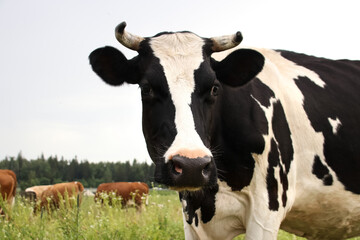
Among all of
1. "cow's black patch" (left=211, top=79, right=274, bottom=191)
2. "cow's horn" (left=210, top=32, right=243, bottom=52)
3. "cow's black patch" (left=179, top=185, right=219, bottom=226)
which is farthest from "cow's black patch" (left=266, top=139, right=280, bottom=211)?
"cow's horn" (left=210, top=32, right=243, bottom=52)

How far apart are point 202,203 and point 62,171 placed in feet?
227

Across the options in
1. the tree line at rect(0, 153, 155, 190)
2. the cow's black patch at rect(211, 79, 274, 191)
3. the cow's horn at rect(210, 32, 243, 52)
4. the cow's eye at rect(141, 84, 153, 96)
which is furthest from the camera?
the tree line at rect(0, 153, 155, 190)

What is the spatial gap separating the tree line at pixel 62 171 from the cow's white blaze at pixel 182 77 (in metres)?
60.8

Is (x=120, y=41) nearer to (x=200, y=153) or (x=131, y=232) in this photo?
(x=200, y=153)

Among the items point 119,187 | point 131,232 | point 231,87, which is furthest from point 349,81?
point 119,187

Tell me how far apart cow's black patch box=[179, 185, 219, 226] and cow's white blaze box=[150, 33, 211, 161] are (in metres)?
1.06

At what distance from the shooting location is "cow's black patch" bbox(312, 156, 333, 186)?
428 centimetres

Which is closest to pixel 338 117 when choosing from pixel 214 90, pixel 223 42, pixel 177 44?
pixel 223 42

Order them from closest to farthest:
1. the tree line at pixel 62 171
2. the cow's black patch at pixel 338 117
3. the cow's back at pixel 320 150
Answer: the cow's back at pixel 320 150 < the cow's black patch at pixel 338 117 < the tree line at pixel 62 171

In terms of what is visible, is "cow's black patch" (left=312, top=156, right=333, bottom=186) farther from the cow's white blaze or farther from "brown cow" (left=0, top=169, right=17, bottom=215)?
"brown cow" (left=0, top=169, right=17, bottom=215)

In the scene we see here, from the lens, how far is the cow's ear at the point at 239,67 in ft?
13.1

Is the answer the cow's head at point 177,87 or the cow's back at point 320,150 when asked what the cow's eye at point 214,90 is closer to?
the cow's head at point 177,87

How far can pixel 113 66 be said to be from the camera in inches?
158

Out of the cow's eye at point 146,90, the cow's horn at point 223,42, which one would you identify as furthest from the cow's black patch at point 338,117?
the cow's eye at point 146,90
